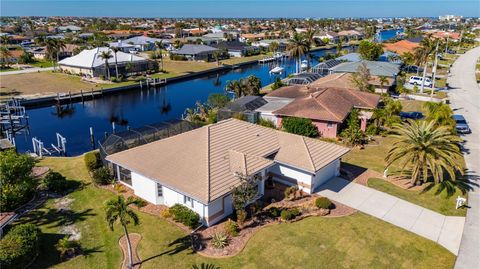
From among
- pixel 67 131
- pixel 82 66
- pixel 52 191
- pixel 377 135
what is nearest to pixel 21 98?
pixel 67 131

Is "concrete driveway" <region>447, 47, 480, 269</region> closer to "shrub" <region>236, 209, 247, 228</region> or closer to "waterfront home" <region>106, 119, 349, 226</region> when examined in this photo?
"waterfront home" <region>106, 119, 349, 226</region>

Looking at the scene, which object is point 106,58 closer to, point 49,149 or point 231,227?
point 49,149

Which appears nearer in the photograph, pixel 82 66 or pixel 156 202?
pixel 156 202

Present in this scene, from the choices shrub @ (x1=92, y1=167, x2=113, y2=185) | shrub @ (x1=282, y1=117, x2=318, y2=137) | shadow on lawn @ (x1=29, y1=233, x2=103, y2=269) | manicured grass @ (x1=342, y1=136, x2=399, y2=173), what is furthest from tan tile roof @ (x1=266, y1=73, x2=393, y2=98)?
shadow on lawn @ (x1=29, y1=233, x2=103, y2=269)

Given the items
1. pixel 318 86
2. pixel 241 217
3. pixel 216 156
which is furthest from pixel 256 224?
pixel 318 86

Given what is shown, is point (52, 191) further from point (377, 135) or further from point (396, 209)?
point (377, 135)

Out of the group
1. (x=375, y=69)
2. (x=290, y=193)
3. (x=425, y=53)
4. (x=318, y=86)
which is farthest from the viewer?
(x=375, y=69)

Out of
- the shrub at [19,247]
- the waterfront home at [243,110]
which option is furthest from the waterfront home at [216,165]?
the waterfront home at [243,110]
